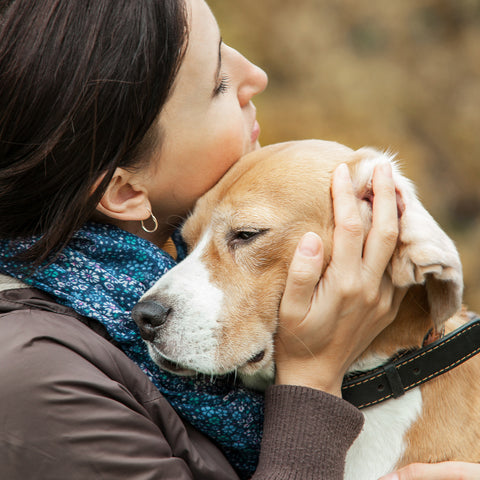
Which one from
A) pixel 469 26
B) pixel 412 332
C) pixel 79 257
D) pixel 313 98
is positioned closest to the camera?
pixel 79 257

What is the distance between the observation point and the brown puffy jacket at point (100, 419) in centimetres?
134

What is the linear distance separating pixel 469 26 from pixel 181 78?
7192mm

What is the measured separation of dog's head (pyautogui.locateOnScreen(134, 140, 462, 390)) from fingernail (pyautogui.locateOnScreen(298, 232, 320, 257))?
0.08 meters

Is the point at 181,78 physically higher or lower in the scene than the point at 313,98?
higher

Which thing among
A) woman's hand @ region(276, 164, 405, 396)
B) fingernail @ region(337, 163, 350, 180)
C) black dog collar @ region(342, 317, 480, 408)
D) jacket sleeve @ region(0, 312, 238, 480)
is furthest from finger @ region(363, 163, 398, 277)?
jacket sleeve @ region(0, 312, 238, 480)

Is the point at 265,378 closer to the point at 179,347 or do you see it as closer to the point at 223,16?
the point at 179,347

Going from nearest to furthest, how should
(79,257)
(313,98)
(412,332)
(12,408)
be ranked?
(12,408) < (79,257) < (412,332) < (313,98)

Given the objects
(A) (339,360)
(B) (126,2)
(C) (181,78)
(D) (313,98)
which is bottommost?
(D) (313,98)

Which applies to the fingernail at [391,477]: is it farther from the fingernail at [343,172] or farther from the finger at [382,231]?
the fingernail at [343,172]

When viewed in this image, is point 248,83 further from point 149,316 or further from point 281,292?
point 149,316

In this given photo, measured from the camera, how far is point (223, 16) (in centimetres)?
707

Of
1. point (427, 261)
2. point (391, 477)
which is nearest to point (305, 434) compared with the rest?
point (391, 477)

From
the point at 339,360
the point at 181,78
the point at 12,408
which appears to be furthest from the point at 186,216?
the point at 12,408

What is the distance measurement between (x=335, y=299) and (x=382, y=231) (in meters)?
0.24
